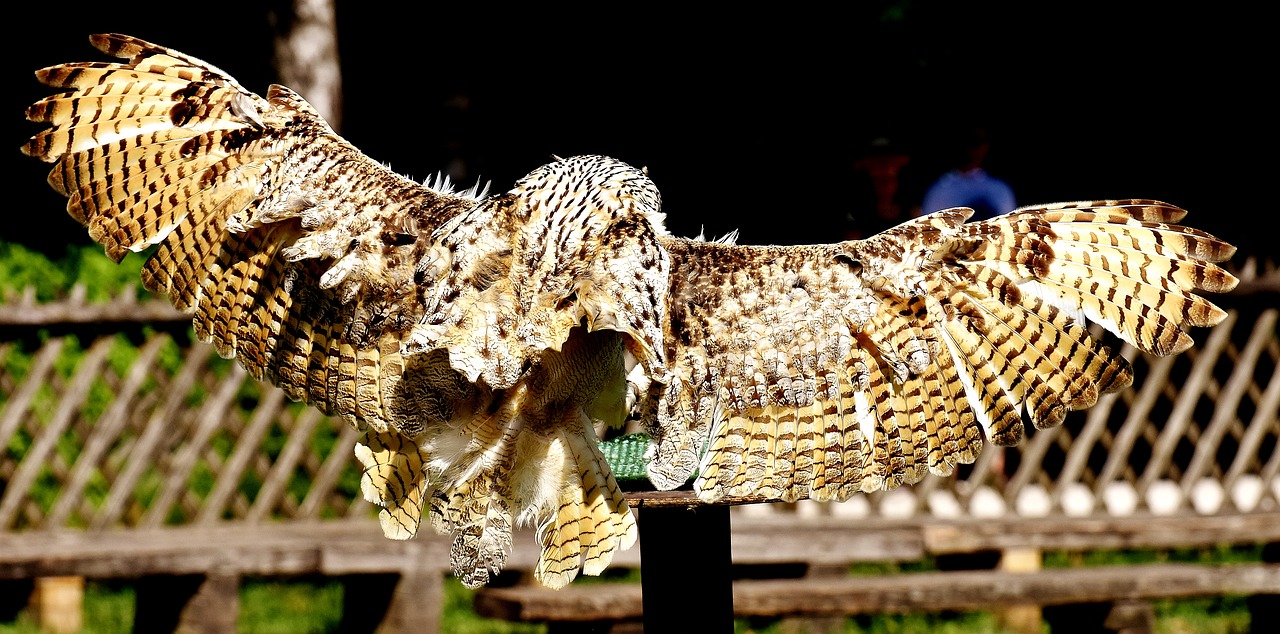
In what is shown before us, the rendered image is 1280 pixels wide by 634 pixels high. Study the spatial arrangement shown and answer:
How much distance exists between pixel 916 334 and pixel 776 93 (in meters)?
7.15

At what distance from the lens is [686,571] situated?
3.52 m

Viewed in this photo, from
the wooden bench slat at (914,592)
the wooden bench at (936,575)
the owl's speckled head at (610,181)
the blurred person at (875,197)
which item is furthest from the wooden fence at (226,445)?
the owl's speckled head at (610,181)

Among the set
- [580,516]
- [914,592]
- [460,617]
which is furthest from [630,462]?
[460,617]

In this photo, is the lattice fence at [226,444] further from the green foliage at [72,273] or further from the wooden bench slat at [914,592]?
the wooden bench slat at [914,592]

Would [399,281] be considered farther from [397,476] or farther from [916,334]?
[916,334]

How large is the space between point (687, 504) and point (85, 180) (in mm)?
1931

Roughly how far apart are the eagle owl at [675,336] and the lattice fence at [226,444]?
3.70 metres

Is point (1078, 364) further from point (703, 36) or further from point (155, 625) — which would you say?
point (703, 36)

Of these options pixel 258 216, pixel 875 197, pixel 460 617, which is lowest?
pixel 460 617

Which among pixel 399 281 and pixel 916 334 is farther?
pixel 399 281

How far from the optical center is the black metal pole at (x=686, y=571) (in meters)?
3.50

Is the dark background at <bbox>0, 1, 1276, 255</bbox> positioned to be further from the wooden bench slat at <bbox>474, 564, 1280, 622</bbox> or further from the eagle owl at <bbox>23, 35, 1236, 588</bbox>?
the eagle owl at <bbox>23, 35, 1236, 588</bbox>

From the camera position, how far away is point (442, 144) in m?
10.7

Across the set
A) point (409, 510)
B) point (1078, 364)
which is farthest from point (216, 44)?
point (1078, 364)
